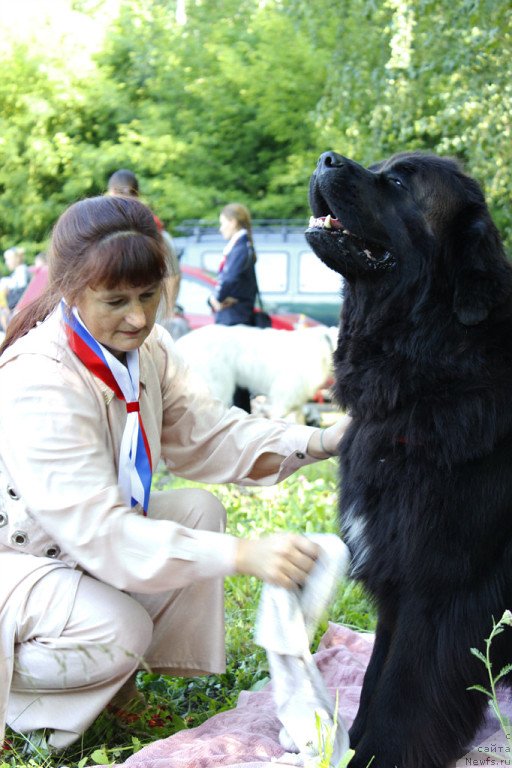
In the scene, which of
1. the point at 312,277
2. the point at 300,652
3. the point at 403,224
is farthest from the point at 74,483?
the point at 312,277

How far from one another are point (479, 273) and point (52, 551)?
137 centimetres

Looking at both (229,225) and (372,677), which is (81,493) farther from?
(229,225)

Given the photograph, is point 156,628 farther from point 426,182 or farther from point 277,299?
point 277,299

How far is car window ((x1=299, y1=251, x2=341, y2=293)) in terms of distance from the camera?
12203 millimetres

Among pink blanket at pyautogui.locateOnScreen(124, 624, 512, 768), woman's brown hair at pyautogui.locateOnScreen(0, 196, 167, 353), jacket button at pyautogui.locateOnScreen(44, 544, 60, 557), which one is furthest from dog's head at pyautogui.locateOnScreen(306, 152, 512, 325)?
pink blanket at pyautogui.locateOnScreen(124, 624, 512, 768)

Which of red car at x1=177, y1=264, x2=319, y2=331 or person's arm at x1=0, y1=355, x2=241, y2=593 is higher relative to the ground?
person's arm at x1=0, y1=355, x2=241, y2=593

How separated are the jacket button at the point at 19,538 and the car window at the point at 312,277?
987 cm

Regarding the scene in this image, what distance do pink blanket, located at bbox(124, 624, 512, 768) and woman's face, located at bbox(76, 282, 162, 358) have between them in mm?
1070

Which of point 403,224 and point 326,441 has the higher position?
point 403,224

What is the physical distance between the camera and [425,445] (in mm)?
2377

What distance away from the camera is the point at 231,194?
18359mm

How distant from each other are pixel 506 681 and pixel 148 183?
16326 mm

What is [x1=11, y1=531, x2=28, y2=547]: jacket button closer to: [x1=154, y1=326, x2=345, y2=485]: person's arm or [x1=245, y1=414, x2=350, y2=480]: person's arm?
[x1=154, y1=326, x2=345, y2=485]: person's arm

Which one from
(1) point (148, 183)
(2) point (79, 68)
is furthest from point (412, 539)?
(2) point (79, 68)
